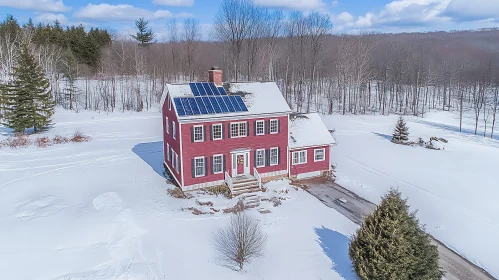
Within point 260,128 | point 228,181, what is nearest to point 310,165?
point 260,128

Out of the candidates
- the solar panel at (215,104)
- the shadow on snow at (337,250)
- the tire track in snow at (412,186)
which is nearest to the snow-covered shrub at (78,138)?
the solar panel at (215,104)

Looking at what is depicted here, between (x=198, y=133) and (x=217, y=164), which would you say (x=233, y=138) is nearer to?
(x=217, y=164)

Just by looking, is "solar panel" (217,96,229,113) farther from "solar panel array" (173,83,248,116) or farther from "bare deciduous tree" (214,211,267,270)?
"bare deciduous tree" (214,211,267,270)

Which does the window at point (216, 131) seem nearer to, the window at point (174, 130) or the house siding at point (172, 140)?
the house siding at point (172, 140)

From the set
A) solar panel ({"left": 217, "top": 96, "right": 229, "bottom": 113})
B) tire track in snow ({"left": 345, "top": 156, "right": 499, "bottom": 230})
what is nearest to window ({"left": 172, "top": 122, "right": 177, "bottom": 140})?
solar panel ({"left": 217, "top": 96, "right": 229, "bottom": 113})

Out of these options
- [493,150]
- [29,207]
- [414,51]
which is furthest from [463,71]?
[29,207]

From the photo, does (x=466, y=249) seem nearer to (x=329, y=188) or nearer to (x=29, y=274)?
(x=329, y=188)
